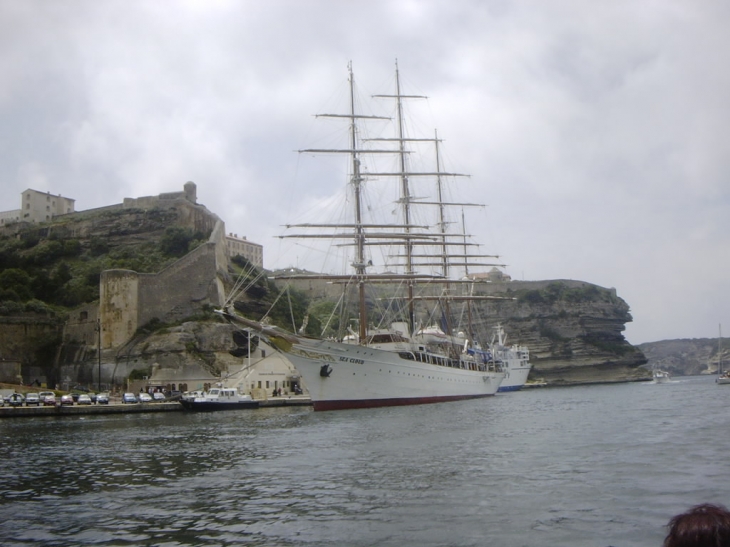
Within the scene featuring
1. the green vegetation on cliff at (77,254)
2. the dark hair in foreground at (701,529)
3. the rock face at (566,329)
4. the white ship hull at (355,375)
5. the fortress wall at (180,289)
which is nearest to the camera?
the dark hair in foreground at (701,529)

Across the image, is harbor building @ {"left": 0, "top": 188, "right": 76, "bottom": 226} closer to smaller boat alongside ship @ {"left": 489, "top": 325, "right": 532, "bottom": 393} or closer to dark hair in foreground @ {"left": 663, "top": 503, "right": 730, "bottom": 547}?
smaller boat alongside ship @ {"left": 489, "top": 325, "right": 532, "bottom": 393}

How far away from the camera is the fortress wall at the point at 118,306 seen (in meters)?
67.0

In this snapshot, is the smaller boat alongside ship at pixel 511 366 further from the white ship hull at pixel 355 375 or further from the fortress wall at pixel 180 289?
the white ship hull at pixel 355 375

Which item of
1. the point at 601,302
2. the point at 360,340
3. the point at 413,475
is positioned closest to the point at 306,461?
the point at 413,475

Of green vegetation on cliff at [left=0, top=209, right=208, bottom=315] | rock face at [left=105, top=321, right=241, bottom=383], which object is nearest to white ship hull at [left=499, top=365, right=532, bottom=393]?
rock face at [left=105, top=321, right=241, bottom=383]

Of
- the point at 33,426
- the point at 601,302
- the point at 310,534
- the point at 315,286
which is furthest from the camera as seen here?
the point at 601,302

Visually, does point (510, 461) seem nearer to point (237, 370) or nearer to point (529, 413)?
point (529, 413)

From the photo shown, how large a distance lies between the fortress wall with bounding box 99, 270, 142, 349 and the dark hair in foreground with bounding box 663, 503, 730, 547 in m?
68.0

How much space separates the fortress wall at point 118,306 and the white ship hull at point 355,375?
2906cm

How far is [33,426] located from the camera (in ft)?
121

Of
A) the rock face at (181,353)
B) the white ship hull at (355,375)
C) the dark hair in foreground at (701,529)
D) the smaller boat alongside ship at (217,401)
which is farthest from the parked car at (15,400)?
the dark hair in foreground at (701,529)

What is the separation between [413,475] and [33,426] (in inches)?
1066

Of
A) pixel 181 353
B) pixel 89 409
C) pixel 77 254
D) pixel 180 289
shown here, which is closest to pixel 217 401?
pixel 89 409

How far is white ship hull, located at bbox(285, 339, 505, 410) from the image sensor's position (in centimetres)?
4359
